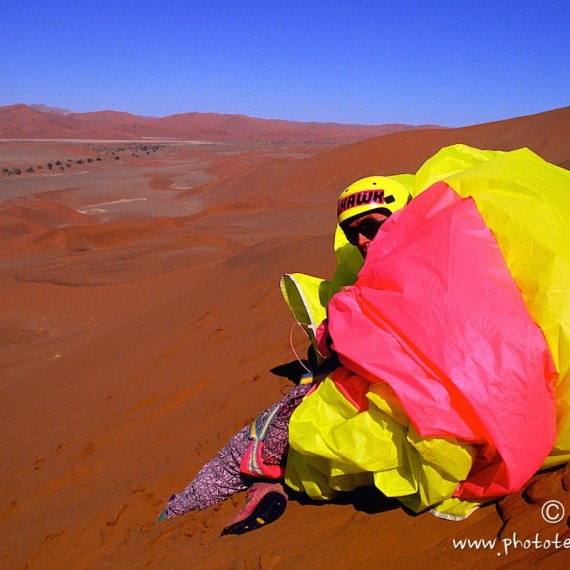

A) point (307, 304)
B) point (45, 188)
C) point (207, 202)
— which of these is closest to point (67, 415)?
point (307, 304)

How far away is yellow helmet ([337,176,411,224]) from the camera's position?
2518 millimetres

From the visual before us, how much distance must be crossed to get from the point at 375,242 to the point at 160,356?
118 inches

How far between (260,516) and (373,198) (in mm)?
1406

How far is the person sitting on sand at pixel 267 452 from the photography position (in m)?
2.36

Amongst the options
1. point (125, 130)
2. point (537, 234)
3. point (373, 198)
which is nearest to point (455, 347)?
point (537, 234)

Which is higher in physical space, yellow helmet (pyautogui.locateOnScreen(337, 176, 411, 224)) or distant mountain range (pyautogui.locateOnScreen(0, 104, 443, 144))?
distant mountain range (pyautogui.locateOnScreen(0, 104, 443, 144))

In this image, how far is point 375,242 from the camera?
220 cm

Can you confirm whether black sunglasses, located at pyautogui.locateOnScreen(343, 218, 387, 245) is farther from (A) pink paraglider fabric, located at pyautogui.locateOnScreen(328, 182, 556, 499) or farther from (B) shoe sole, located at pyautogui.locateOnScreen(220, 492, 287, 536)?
(B) shoe sole, located at pyautogui.locateOnScreen(220, 492, 287, 536)

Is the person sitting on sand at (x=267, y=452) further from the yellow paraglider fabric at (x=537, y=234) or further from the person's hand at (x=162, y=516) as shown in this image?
the yellow paraglider fabric at (x=537, y=234)

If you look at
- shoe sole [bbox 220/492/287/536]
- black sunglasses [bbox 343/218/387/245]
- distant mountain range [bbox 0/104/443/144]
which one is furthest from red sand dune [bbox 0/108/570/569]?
distant mountain range [bbox 0/104/443/144]

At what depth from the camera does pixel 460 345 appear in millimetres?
1771

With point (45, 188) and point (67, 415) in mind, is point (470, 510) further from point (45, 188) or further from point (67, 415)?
point (45, 188)

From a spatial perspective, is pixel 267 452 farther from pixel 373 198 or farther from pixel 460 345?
pixel 373 198

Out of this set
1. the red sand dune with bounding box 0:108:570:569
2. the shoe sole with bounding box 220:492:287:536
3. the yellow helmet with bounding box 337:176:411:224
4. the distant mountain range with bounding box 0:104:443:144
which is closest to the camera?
the red sand dune with bounding box 0:108:570:569
